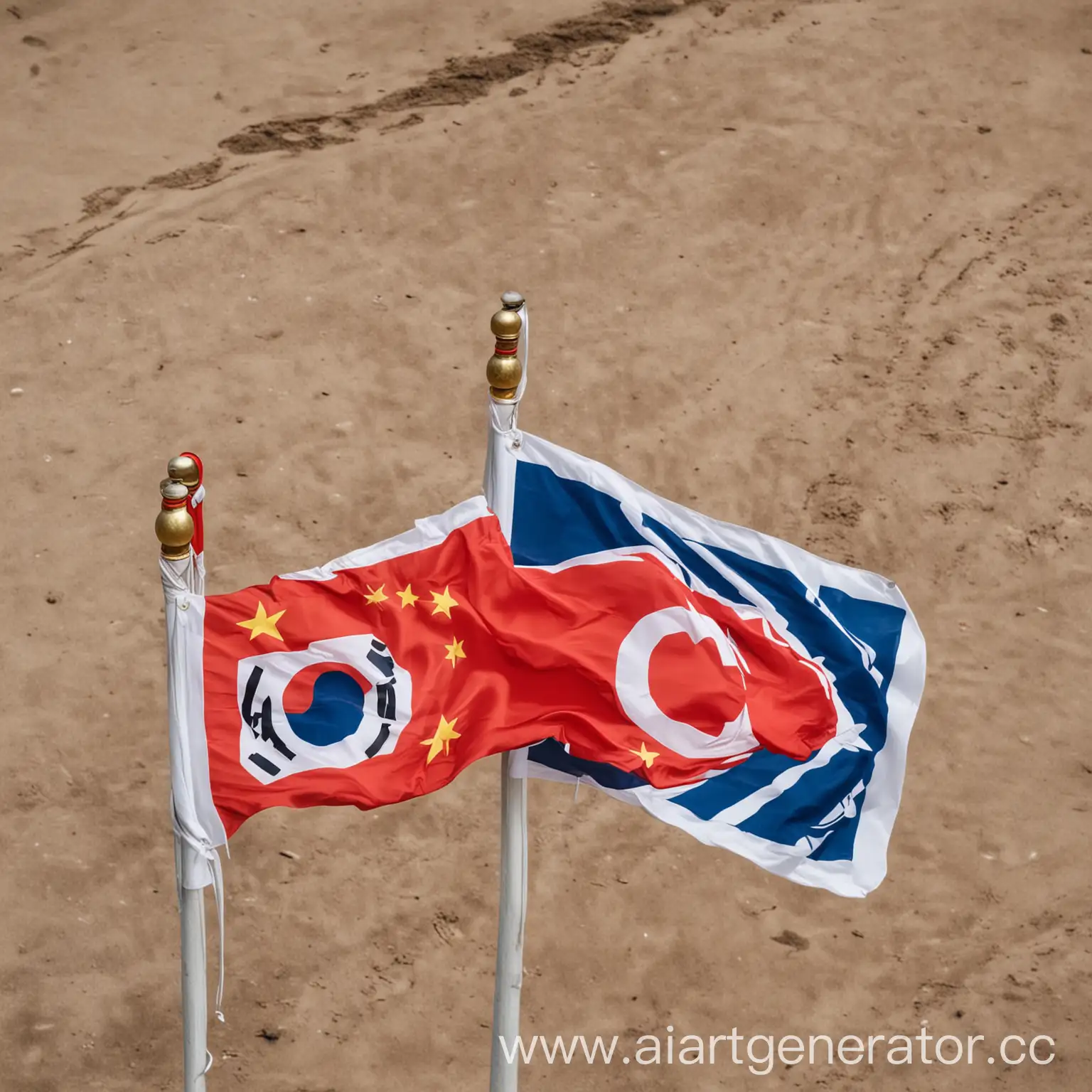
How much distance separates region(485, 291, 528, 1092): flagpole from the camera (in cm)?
625

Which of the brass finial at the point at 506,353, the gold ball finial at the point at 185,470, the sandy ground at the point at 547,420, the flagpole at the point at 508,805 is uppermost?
the brass finial at the point at 506,353

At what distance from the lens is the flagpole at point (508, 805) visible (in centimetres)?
625

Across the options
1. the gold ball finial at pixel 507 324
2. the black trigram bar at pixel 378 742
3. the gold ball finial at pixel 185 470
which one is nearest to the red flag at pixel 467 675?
the black trigram bar at pixel 378 742

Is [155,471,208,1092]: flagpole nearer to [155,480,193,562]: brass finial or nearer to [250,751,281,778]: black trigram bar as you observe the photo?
[155,480,193,562]: brass finial

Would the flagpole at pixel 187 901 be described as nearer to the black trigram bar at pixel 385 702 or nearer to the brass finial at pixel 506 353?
A: the black trigram bar at pixel 385 702

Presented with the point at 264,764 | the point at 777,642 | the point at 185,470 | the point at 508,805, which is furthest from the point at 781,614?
the point at 185,470

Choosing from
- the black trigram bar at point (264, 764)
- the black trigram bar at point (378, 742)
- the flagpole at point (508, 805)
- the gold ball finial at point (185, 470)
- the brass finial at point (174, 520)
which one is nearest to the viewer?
the brass finial at point (174, 520)

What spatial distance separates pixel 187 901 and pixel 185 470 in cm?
157

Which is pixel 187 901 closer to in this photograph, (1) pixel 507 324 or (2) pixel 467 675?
(2) pixel 467 675

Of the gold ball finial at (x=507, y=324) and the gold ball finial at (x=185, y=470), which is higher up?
the gold ball finial at (x=507, y=324)

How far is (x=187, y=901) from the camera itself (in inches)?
239

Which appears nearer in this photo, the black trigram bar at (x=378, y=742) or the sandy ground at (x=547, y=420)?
the black trigram bar at (x=378, y=742)

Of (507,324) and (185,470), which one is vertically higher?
(507,324)

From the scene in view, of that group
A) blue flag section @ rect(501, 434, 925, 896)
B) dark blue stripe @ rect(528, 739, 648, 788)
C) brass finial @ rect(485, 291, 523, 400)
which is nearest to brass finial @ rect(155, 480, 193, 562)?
brass finial @ rect(485, 291, 523, 400)
